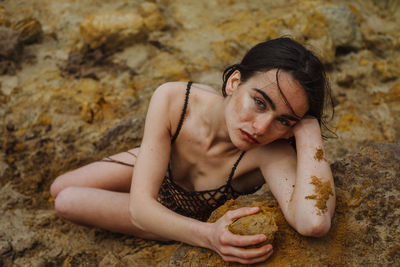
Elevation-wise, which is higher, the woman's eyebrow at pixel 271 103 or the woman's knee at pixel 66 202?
the woman's eyebrow at pixel 271 103

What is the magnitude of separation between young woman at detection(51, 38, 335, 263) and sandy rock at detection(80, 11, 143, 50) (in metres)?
1.99

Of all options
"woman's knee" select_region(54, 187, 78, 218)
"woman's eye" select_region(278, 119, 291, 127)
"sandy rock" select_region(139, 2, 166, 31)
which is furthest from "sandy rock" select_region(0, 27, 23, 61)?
"woman's eye" select_region(278, 119, 291, 127)

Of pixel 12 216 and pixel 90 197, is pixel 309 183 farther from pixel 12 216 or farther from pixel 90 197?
pixel 12 216

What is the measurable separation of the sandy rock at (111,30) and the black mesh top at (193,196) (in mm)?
2062

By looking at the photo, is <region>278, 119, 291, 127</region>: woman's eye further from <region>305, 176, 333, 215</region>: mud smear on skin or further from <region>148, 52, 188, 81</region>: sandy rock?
<region>148, 52, 188, 81</region>: sandy rock

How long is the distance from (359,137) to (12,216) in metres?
2.72

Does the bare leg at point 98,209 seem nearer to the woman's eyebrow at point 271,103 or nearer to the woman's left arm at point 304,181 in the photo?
the woman's left arm at point 304,181

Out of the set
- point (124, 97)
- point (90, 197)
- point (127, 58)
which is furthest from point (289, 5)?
point (90, 197)

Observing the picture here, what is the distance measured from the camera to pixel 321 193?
1604 mm

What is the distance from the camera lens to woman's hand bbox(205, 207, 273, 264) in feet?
4.84

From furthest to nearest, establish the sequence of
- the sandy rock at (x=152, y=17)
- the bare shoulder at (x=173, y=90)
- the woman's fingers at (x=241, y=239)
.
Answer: the sandy rock at (x=152, y=17) → the bare shoulder at (x=173, y=90) → the woman's fingers at (x=241, y=239)

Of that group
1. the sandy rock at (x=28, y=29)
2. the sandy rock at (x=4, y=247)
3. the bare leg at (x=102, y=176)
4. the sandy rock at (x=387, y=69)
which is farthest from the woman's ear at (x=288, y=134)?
the sandy rock at (x=28, y=29)

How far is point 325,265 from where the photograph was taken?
1541 mm

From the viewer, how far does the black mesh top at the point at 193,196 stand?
2102 mm
